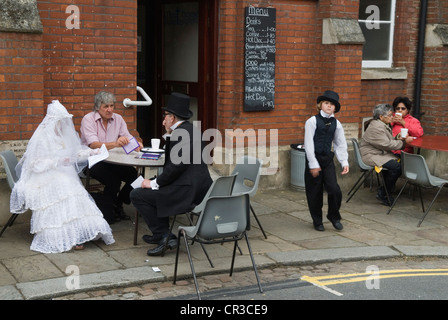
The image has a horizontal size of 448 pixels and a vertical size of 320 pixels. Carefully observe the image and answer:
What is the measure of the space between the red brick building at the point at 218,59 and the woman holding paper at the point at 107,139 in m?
0.60

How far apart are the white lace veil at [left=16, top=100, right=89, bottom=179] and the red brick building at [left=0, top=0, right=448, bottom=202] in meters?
0.96

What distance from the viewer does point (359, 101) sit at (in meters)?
10.2

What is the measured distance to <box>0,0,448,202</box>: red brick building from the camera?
7340 millimetres

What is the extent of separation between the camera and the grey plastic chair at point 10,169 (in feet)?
22.0

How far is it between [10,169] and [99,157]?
0.99 meters

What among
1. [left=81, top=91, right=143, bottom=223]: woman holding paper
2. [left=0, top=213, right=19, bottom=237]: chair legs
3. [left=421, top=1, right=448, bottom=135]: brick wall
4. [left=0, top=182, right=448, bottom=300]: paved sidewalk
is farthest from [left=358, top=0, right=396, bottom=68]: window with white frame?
[left=0, top=213, right=19, bottom=237]: chair legs

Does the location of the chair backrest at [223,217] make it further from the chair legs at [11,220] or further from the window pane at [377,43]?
the window pane at [377,43]

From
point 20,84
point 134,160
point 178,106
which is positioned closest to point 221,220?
point 178,106

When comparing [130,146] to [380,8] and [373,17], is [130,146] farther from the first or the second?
[380,8]

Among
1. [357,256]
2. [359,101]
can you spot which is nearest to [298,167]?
[359,101]

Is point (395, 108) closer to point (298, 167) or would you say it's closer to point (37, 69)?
point (298, 167)

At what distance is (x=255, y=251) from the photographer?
6.71 meters

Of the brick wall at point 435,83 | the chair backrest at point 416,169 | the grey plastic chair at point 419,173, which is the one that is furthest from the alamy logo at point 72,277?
the brick wall at point 435,83

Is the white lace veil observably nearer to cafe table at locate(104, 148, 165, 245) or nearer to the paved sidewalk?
cafe table at locate(104, 148, 165, 245)
